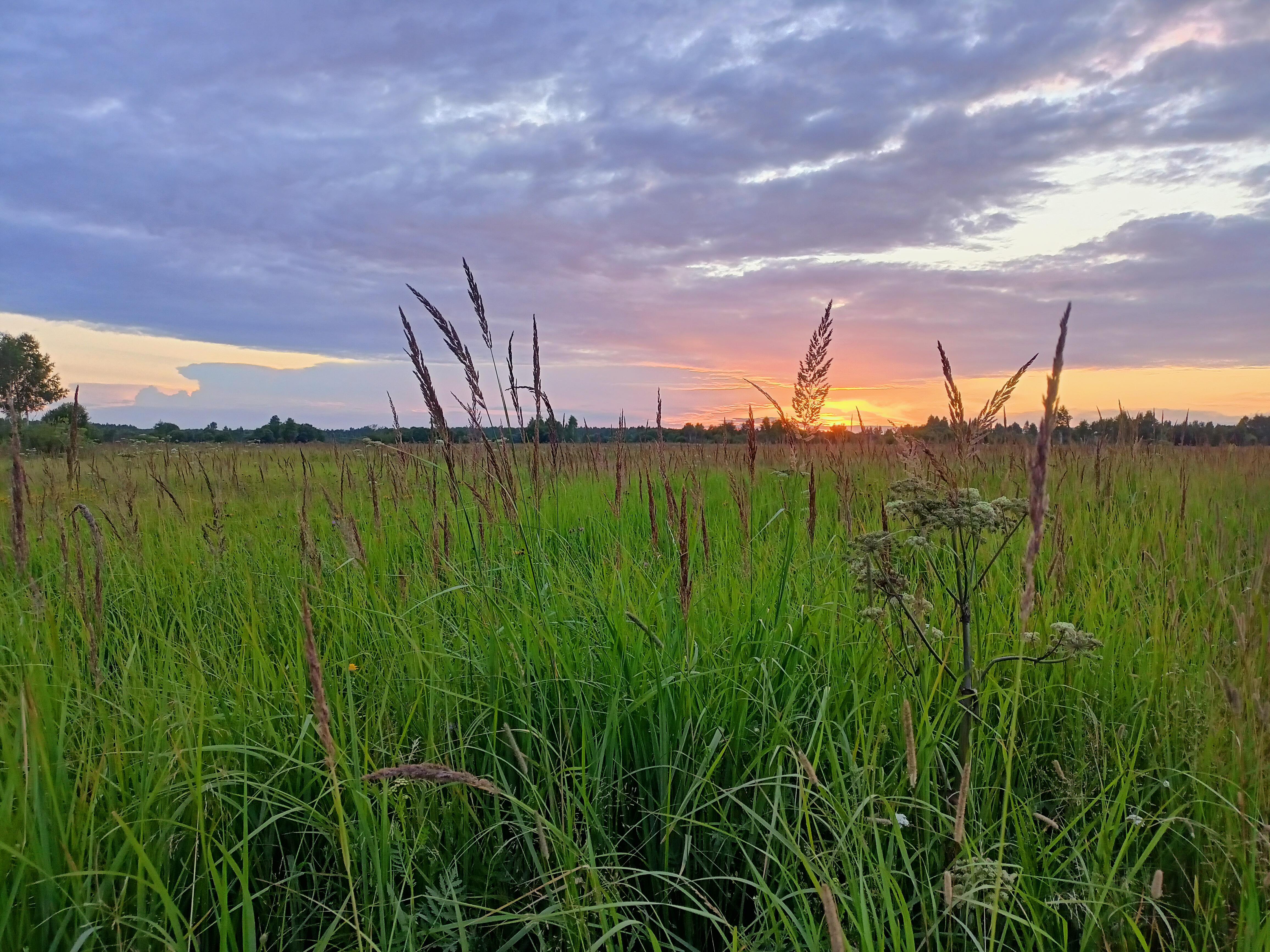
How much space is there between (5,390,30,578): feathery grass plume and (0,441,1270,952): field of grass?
16 cm

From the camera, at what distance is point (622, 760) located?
5.89 ft

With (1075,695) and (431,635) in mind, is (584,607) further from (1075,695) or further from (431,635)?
(1075,695)

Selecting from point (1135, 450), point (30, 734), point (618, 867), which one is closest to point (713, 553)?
point (618, 867)

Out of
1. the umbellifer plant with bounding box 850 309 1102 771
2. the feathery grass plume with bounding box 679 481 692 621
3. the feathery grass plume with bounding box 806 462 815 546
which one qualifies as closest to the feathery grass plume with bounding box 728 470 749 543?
the feathery grass plume with bounding box 806 462 815 546

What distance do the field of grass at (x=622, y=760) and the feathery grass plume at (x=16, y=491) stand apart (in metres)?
0.16

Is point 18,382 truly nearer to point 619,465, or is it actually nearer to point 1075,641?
point 619,465

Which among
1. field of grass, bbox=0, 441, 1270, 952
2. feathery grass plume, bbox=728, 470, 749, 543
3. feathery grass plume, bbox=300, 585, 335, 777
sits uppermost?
feathery grass plume, bbox=728, 470, 749, 543

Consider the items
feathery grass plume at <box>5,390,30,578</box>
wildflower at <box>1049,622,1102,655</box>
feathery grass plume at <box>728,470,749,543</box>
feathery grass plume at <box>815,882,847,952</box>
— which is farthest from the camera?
feathery grass plume at <box>728,470,749,543</box>

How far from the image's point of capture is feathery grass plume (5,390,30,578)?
1.95 meters

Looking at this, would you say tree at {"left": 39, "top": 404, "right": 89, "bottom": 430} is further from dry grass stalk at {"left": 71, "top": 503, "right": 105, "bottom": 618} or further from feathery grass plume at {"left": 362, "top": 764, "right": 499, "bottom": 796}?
feathery grass plume at {"left": 362, "top": 764, "right": 499, "bottom": 796}

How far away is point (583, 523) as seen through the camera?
4.24m

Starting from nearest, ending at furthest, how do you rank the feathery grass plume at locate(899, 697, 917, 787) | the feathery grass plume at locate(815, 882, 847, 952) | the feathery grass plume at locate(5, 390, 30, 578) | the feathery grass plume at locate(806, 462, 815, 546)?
the feathery grass plume at locate(815, 882, 847, 952) < the feathery grass plume at locate(899, 697, 917, 787) < the feathery grass plume at locate(5, 390, 30, 578) < the feathery grass plume at locate(806, 462, 815, 546)

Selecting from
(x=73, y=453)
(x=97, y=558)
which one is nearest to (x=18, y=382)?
(x=73, y=453)

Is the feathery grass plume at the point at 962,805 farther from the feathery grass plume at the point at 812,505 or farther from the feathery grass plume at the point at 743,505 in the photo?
the feathery grass plume at the point at 743,505
